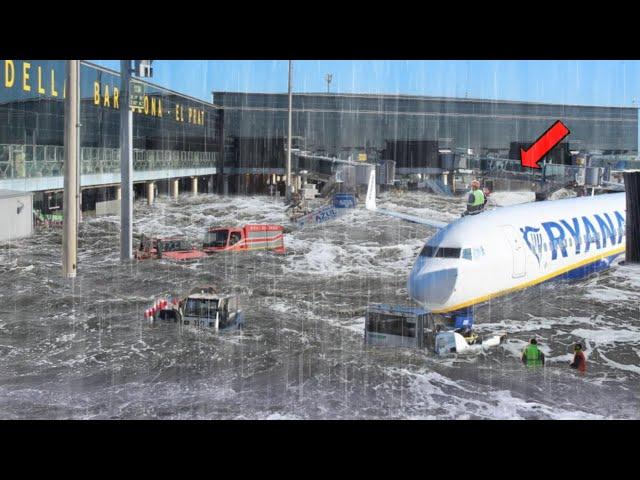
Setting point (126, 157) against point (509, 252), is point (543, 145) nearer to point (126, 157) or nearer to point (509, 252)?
point (509, 252)

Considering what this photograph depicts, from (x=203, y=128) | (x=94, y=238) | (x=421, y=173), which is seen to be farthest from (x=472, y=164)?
(x=94, y=238)

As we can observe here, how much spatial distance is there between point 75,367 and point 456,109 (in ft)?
125

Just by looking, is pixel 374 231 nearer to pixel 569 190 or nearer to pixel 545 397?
pixel 569 190

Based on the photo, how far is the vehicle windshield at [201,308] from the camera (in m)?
21.1

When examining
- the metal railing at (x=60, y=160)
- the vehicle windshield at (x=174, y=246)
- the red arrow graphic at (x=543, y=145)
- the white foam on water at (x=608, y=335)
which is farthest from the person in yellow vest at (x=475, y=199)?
the metal railing at (x=60, y=160)

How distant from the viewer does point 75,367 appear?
18.1m

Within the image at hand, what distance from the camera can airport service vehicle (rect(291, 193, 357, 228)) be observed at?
136 feet

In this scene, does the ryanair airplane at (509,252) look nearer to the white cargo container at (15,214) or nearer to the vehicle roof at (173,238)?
the white cargo container at (15,214)

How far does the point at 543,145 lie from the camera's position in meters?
46.3

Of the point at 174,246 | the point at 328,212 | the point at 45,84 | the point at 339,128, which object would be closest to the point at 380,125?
the point at 339,128

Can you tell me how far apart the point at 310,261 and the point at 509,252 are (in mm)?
14211

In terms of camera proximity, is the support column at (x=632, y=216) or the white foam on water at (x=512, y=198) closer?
the support column at (x=632, y=216)

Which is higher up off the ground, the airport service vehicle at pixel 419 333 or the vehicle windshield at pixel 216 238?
the vehicle windshield at pixel 216 238

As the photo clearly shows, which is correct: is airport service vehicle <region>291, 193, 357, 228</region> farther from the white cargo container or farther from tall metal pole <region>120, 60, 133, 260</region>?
tall metal pole <region>120, 60, 133, 260</region>
